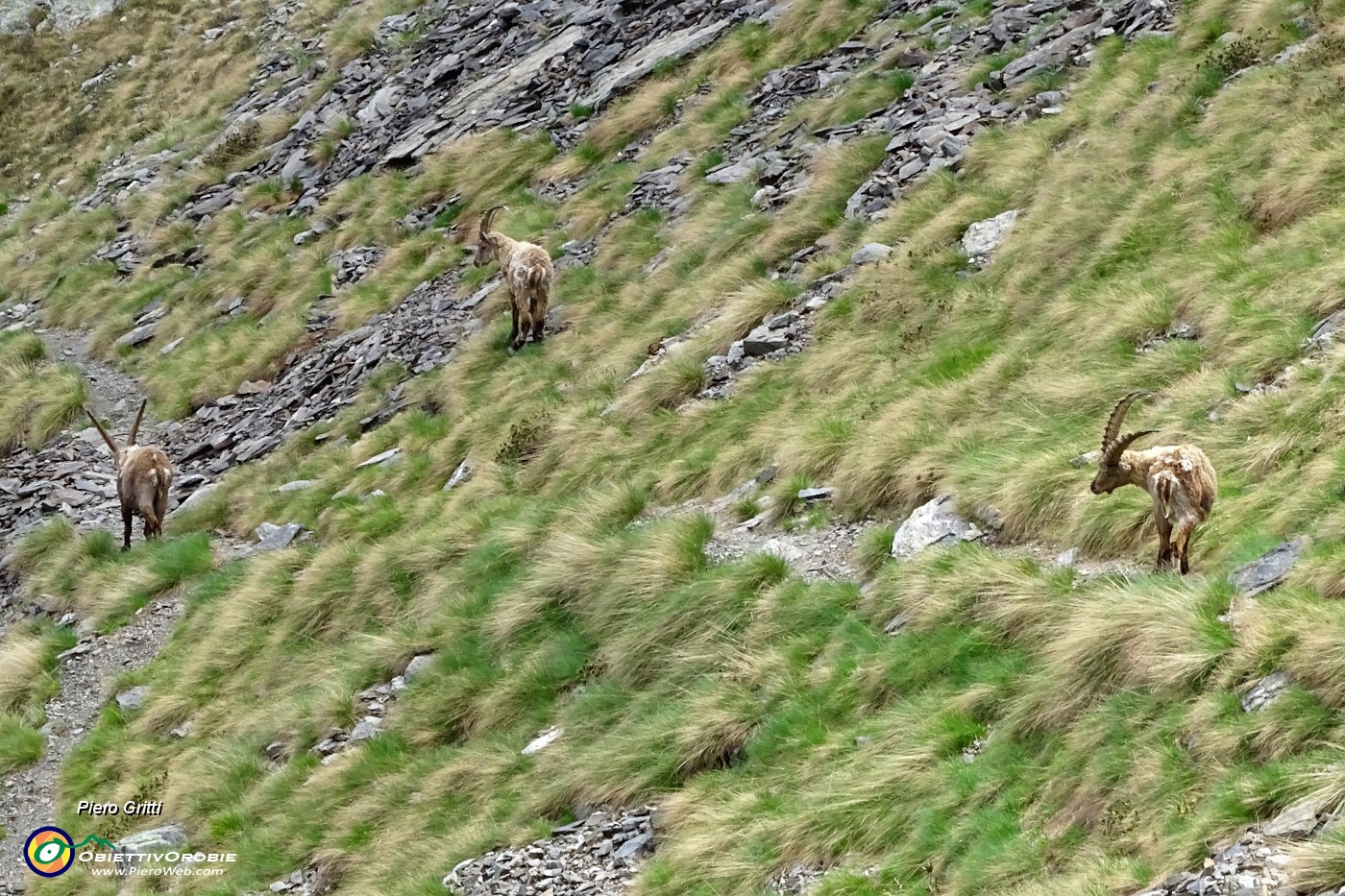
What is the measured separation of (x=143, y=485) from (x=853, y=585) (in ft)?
33.5

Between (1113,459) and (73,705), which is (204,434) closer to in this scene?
(73,705)

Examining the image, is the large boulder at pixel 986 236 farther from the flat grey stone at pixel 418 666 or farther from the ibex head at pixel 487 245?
the flat grey stone at pixel 418 666

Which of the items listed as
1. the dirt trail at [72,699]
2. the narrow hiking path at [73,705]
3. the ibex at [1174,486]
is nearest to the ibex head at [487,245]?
the dirt trail at [72,699]

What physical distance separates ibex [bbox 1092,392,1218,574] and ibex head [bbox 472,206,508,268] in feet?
36.9

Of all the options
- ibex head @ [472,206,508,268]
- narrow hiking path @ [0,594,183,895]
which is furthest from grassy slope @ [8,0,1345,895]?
ibex head @ [472,206,508,268]

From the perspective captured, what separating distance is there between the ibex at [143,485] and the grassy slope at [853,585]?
47 centimetres

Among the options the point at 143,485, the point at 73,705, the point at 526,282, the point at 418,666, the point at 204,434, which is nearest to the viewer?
the point at 418,666

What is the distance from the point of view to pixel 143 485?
53.6 feet

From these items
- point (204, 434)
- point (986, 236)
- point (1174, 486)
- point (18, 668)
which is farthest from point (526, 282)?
point (1174, 486)

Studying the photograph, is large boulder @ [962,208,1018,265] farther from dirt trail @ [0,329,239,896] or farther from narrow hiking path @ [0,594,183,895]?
narrow hiking path @ [0,594,183,895]

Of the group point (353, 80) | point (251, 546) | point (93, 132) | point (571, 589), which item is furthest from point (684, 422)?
point (93, 132)

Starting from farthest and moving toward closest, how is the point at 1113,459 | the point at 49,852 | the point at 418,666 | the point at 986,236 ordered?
the point at 986,236, the point at 49,852, the point at 418,666, the point at 1113,459

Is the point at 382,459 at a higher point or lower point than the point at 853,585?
lower

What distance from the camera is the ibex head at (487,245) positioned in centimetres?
1805
